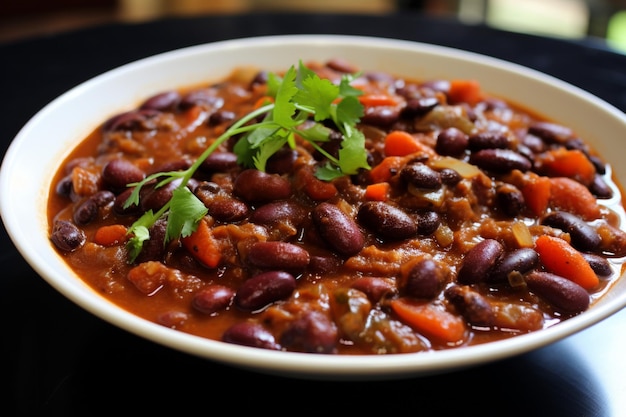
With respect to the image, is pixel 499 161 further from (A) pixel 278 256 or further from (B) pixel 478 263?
(A) pixel 278 256

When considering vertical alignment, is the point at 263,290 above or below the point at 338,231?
below

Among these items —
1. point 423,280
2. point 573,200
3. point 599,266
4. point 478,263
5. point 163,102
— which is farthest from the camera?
point 163,102

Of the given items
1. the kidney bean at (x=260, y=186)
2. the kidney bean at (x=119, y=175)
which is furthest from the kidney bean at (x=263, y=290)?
the kidney bean at (x=119, y=175)

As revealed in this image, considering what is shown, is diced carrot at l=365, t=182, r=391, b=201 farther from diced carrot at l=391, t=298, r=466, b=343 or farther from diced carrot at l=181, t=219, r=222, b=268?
diced carrot at l=181, t=219, r=222, b=268

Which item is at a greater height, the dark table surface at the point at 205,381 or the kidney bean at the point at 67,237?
the kidney bean at the point at 67,237

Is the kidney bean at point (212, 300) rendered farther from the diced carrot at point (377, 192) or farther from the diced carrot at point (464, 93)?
the diced carrot at point (464, 93)

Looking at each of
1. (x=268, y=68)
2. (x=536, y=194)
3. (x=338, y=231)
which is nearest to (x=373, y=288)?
(x=338, y=231)

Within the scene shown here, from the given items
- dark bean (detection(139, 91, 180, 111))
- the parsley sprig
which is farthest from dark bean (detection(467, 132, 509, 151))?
dark bean (detection(139, 91, 180, 111))
